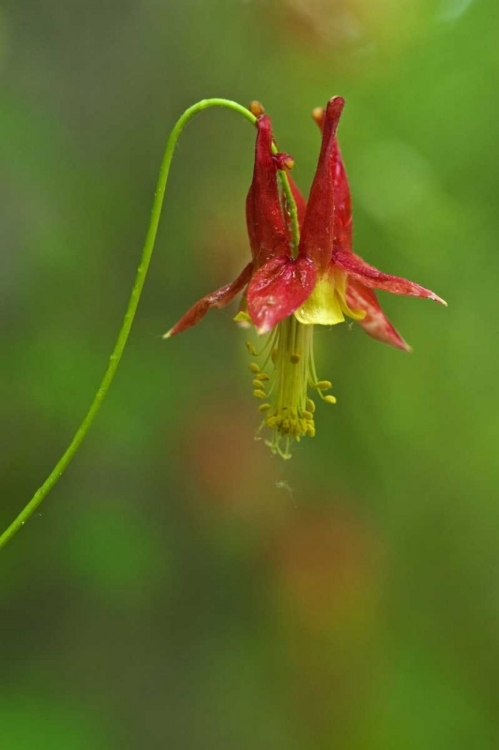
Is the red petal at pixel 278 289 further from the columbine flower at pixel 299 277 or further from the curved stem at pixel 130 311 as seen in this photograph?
the curved stem at pixel 130 311

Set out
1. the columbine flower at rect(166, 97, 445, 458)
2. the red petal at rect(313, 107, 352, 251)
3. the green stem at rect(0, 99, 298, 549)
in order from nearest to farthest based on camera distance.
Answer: the green stem at rect(0, 99, 298, 549), the columbine flower at rect(166, 97, 445, 458), the red petal at rect(313, 107, 352, 251)

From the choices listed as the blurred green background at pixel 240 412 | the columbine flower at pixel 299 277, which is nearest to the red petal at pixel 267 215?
the columbine flower at pixel 299 277

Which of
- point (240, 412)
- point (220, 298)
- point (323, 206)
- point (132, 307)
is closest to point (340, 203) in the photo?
point (323, 206)

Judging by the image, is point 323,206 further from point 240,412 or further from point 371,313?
point 240,412

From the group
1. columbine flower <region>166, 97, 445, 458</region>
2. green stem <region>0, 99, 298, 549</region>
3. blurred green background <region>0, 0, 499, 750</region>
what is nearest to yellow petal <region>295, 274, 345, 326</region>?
columbine flower <region>166, 97, 445, 458</region>

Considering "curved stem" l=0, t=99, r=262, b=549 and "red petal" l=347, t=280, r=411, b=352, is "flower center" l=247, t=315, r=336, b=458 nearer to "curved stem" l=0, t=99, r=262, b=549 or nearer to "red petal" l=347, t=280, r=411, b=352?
"red petal" l=347, t=280, r=411, b=352

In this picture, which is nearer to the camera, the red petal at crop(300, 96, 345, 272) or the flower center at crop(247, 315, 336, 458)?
the red petal at crop(300, 96, 345, 272)

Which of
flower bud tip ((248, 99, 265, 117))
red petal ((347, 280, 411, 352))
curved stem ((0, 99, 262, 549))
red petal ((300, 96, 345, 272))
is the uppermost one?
flower bud tip ((248, 99, 265, 117))
